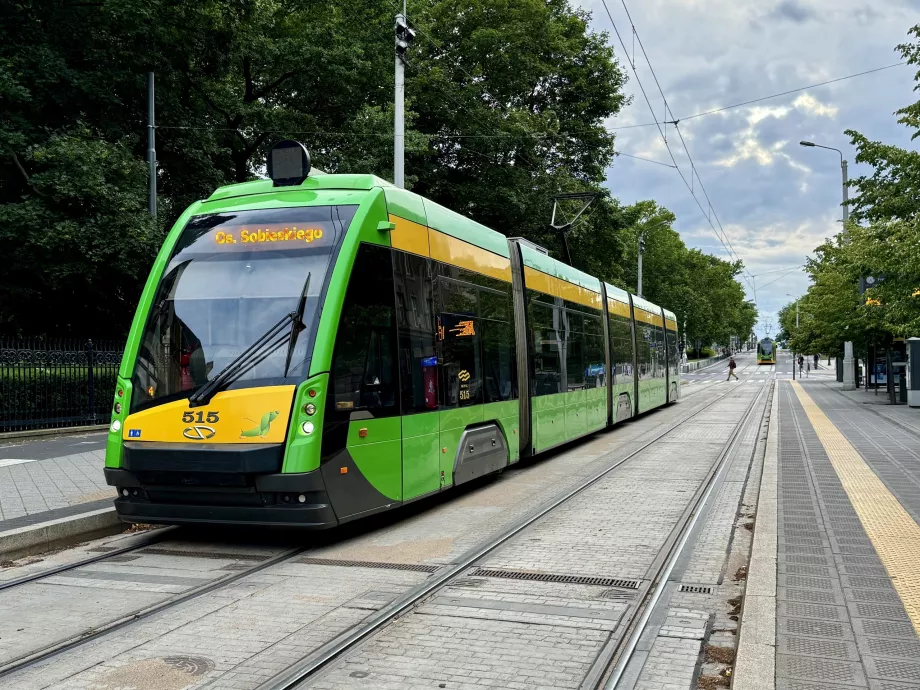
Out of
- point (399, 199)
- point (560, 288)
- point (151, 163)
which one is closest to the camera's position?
point (399, 199)

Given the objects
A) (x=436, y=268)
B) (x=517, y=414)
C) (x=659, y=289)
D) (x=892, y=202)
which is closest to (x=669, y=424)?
(x=892, y=202)

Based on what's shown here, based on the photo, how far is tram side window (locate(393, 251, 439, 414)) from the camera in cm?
806

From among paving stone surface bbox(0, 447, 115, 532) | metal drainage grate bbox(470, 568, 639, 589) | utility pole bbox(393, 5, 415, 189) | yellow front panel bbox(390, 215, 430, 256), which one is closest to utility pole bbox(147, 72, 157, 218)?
utility pole bbox(393, 5, 415, 189)

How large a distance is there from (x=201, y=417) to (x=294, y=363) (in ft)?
2.89

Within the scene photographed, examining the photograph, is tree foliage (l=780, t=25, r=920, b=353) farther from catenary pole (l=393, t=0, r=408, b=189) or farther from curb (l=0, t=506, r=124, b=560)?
curb (l=0, t=506, r=124, b=560)

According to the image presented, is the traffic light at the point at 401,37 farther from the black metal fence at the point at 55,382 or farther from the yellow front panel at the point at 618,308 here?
the black metal fence at the point at 55,382

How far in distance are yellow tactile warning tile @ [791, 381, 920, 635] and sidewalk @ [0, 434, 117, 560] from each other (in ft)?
21.7

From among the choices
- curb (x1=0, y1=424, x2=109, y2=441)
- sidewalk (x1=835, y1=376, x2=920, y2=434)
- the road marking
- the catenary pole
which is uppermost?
the catenary pole

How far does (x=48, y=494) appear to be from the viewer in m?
9.11

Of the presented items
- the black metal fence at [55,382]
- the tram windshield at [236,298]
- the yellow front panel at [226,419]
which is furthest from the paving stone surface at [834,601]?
the black metal fence at [55,382]

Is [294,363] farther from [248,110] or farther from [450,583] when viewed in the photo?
[248,110]

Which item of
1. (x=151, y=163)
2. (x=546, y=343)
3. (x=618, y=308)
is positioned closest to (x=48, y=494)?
(x=546, y=343)

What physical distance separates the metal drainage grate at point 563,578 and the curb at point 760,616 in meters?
0.88

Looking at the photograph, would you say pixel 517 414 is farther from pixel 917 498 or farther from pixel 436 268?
pixel 917 498
